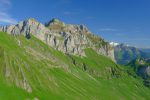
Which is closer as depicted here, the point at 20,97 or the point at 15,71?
the point at 20,97

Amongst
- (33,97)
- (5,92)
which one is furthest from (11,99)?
(33,97)

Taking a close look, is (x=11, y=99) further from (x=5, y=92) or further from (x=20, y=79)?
(x=20, y=79)

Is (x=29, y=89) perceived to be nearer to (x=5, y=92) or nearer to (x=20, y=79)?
(x=20, y=79)

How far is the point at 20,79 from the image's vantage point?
649 feet

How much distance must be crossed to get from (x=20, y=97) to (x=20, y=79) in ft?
64.2

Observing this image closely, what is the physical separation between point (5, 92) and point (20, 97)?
33.8 ft

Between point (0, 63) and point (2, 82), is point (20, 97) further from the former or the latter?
point (0, 63)

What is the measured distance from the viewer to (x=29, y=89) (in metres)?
200

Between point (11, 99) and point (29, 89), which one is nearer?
point (11, 99)

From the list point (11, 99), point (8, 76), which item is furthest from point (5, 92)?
point (8, 76)

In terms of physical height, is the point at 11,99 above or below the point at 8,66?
below

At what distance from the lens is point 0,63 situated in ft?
645

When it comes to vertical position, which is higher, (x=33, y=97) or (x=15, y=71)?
(x=15, y=71)

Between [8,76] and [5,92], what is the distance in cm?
1858
